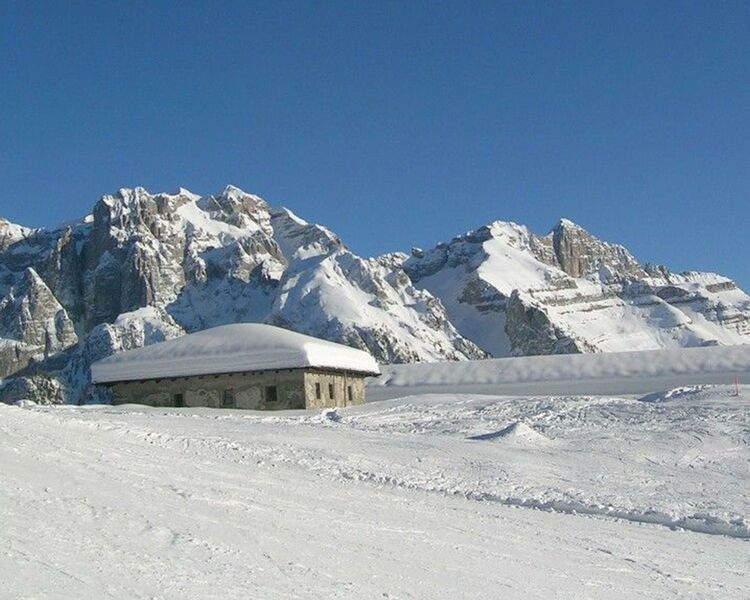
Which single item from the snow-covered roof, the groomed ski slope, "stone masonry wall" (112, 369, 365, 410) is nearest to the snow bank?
the snow-covered roof

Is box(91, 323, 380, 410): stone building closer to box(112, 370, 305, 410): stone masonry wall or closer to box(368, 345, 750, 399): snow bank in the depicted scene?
box(112, 370, 305, 410): stone masonry wall

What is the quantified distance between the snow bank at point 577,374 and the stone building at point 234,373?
32.6ft

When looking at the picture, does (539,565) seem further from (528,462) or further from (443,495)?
(528,462)

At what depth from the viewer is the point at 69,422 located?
Result: 17.9 m

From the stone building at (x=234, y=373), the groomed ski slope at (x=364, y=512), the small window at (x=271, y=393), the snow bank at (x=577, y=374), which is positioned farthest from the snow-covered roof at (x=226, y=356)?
the groomed ski slope at (x=364, y=512)

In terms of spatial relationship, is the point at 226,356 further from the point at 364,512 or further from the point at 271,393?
the point at 364,512

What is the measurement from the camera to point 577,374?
1850 inches

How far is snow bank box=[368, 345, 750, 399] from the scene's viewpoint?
45.9 metres

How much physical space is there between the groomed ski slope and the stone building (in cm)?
1176

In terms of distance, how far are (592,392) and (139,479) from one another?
35.9 m

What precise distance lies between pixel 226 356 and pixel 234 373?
0.69 m

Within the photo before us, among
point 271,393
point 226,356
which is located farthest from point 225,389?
point 271,393

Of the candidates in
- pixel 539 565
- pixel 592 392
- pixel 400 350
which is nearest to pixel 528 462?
pixel 539 565

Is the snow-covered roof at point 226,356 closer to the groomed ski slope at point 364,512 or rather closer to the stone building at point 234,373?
the stone building at point 234,373
